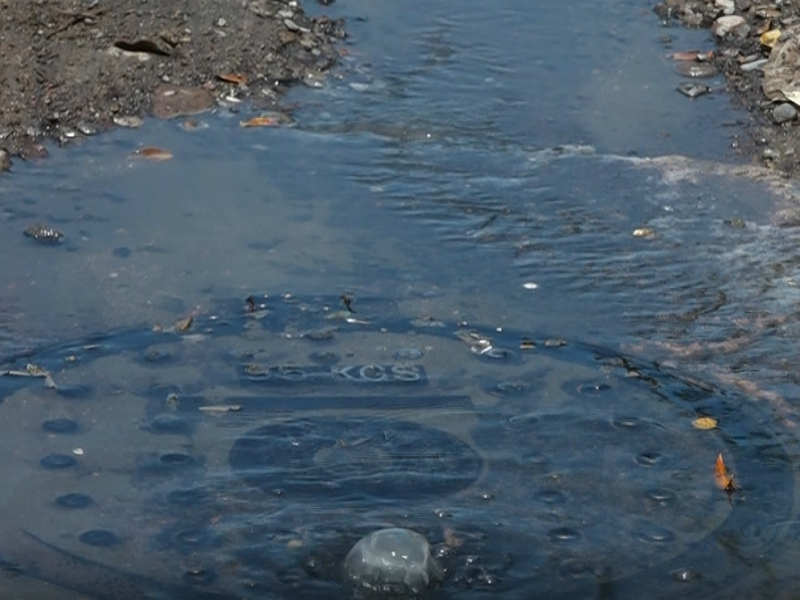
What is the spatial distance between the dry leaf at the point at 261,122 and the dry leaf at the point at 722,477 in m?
2.84

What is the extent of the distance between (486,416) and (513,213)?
4.80 ft

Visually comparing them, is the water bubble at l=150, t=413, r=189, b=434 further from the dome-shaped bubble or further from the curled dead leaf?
the curled dead leaf

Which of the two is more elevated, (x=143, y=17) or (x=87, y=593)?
(x=143, y=17)

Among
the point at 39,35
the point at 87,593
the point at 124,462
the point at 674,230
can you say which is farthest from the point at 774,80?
the point at 87,593

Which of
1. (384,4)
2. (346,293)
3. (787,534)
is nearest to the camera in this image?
(787,534)

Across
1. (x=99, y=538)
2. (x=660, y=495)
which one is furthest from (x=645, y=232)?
(x=99, y=538)

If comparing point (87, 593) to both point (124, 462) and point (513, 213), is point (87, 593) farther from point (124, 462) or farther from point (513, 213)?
point (513, 213)

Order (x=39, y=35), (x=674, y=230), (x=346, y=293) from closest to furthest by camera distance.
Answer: (x=346, y=293), (x=674, y=230), (x=39, y=35)

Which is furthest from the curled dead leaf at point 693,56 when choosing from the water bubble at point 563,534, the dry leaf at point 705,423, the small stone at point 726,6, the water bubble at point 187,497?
the water bubble at point 187,497

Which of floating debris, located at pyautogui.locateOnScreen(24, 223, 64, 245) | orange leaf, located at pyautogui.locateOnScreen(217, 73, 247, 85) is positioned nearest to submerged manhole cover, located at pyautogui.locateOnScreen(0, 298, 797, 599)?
floating debris, located at pyautogui.locateOnScreen(24, 223, 64, 245)

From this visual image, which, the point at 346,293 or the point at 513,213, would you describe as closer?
the point at 346,293

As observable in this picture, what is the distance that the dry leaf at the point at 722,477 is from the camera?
399 centimetres

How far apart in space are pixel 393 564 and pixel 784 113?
3.66 m

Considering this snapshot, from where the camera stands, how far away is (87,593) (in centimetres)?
353
